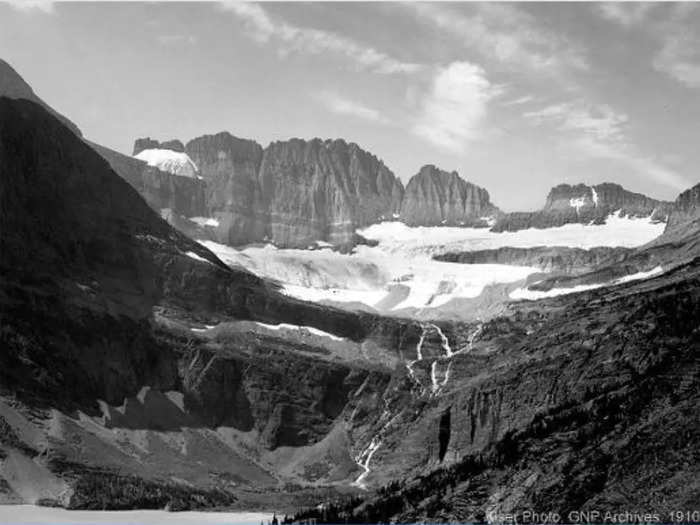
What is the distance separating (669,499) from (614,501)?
10325 mm

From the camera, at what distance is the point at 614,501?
19288 centimetres

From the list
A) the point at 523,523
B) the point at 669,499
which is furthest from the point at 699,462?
the point at 523,523

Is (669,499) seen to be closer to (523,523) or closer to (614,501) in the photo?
(614,501)

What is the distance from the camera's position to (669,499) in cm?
18425

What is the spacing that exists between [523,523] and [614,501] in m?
13.2

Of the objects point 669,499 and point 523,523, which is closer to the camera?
point 669,499

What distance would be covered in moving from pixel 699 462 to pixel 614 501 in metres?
12.4

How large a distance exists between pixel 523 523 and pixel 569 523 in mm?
7970

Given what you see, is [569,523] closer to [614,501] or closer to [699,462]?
[614,501]

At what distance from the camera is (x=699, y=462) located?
189625mm

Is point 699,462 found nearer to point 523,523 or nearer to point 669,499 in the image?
point 669,499

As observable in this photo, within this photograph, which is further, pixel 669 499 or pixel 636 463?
pixel 636 463

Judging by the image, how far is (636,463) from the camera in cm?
19825

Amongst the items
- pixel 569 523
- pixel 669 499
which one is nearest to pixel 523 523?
pixel 569 523
